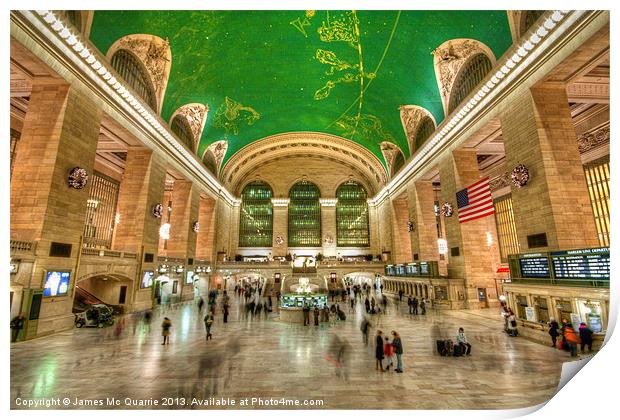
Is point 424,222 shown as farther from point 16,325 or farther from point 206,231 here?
point 16,325

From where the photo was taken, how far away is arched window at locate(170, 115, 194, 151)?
19434mm

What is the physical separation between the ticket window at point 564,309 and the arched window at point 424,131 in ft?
44.3

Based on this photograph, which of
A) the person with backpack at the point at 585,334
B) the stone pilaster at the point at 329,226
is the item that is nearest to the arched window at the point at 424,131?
the person with backpack at the point at 585,334

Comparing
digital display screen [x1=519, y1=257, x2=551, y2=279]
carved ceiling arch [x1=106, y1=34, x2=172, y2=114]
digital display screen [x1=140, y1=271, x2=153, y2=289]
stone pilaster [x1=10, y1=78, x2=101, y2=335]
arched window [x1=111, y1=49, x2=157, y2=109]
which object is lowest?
digital display screen [x1=140, y1=271, x2=153, y2=289]

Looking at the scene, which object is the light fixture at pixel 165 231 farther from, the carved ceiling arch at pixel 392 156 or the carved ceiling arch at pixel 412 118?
the carved ceiling arch at pixel 412 118

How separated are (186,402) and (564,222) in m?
12.2

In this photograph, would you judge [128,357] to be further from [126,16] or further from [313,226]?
[313,226]

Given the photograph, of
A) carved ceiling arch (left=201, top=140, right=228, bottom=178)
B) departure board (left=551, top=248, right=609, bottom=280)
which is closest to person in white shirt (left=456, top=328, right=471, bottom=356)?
departure board (left=551, top=248, right=609, bottom=280)

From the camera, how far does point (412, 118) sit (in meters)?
20.8

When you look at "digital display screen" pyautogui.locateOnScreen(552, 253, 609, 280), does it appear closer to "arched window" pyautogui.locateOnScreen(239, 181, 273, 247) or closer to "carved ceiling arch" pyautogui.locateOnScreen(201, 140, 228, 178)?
"carved ceiling arch" pyautogui.locateOnScreen(201, 140, 228, 178)

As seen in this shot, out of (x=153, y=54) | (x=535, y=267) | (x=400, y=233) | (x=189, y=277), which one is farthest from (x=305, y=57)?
(x=400, y=233)

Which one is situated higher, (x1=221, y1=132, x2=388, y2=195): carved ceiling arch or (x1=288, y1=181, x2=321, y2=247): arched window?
(x1=221, y1=132, x2=388, y2=195): carved ceiling arch

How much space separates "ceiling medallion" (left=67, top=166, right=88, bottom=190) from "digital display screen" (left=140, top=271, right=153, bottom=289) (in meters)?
6.52
